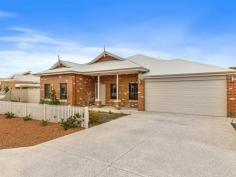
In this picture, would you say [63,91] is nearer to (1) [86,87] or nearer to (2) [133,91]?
(1) [86,87]

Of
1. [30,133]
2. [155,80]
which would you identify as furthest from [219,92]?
[30,133]

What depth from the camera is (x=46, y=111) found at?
820 cm

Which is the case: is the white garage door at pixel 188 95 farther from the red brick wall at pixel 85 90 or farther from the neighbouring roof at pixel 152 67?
the red brick wall at pixel 85 90

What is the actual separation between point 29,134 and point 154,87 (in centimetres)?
922

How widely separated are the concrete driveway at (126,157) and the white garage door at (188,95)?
4645mm

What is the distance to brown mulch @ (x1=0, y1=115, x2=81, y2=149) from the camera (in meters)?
5.15

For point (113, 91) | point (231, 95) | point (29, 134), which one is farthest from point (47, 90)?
→ point (231, 95)

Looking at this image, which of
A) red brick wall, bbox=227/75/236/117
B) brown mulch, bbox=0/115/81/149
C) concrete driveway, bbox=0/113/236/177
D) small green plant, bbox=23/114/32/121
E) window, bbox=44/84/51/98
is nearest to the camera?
concrete driveway, bbox=0/113/236/177

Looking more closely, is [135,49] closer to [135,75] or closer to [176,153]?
[135,75]

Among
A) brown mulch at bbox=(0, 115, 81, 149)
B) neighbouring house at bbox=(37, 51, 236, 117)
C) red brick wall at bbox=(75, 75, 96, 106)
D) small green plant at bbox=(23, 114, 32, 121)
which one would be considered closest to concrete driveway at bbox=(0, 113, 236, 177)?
brown mulch at bbox=(0, 115, 81, 149)

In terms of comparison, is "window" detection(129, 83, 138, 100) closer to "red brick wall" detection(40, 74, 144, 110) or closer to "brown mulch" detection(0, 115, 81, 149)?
"red brick wall" detection(40, 74, 144, 110)

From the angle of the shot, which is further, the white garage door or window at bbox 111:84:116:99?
window at bbox 111:84:116:99

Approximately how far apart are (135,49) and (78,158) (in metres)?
20.7

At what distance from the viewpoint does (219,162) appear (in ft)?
11.8
